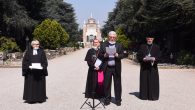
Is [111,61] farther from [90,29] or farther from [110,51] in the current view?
[90,29]

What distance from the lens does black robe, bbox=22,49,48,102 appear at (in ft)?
41.8

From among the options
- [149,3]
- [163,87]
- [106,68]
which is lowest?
[163,87]

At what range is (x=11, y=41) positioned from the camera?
48.2 m

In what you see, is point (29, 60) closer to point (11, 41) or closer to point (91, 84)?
point (91, 84)

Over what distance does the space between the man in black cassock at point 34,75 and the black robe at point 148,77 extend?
287 centimetres

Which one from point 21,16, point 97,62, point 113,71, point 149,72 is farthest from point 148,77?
point 21,16

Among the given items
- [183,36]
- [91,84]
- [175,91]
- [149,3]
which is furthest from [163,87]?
[183,36]

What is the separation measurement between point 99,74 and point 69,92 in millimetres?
3349

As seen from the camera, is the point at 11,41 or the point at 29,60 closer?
the point at 29,60

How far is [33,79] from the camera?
42.1 ft

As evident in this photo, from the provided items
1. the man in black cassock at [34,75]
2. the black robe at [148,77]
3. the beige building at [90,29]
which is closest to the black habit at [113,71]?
the black robe at [148,77]

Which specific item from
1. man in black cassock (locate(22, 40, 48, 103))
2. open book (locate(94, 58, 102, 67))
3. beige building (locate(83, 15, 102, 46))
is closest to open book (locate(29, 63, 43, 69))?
man in black cassock (locate(22, 40, 48, 103))

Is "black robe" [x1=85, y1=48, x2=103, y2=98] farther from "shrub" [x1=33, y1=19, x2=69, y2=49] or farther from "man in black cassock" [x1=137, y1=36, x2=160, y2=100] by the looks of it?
"shrub" [x1=33, y1=19, x2=69, y2=49]

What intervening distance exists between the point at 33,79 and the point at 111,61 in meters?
2.28
